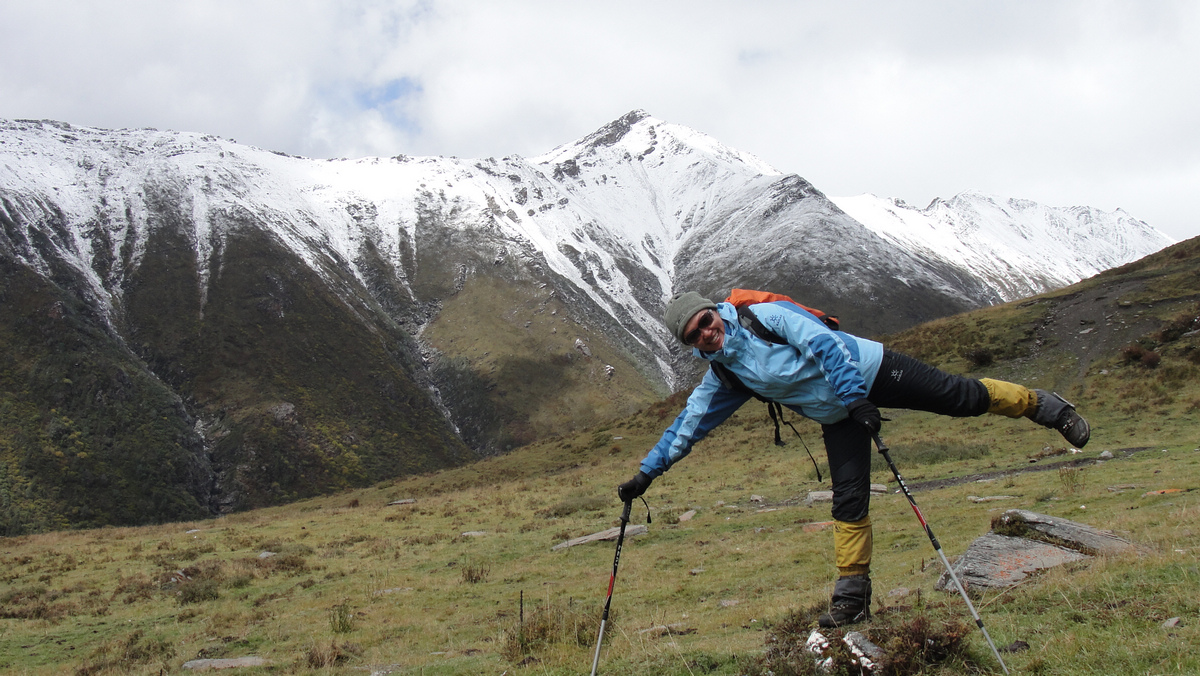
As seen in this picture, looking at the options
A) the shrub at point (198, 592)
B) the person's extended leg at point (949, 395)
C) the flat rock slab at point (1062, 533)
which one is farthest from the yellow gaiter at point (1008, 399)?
the shrub at point (198, 592)

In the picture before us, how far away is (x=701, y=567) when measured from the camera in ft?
41.3

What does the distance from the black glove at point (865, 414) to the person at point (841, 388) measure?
0.01m

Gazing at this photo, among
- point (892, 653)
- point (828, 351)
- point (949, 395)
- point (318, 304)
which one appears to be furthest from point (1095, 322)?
point (318, 304)

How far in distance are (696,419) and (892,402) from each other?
6.17ft

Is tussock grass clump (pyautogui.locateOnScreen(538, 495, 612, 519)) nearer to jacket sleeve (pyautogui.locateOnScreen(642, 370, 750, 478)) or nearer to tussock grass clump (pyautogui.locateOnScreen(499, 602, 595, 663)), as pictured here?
tussock grass clump (pyautogui.locateOnScreen(499, 602, 595, 663))

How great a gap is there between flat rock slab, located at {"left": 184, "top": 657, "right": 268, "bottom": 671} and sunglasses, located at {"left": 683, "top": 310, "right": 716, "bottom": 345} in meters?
7.35

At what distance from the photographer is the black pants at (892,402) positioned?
6.22 meters

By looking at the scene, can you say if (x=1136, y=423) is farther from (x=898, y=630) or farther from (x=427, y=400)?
(x=427, y=400)

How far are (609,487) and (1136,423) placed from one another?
1815 centimetres

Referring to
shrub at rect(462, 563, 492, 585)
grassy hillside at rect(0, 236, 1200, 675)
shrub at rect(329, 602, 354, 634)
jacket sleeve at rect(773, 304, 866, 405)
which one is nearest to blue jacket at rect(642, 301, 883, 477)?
jacket sleeve at rect(773, 304, 866, 405)

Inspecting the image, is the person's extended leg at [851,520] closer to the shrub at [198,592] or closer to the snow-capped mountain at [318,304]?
the shrub at [198,592]

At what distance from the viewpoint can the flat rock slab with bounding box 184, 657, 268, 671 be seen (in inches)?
361

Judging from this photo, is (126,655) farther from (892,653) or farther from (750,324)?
(892,653)

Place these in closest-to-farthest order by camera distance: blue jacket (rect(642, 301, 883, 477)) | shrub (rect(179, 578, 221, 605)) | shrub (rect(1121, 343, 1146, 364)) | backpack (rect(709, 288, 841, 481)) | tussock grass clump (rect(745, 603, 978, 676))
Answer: tussock grass clump (rect(745, 603, 978, 676)), blue jacket (rect(642, 301, 883, 477)), backpack (rect(709, 288, 841, 481)), shrub (rect(179, 578, 221, 605)), shrub (rect(1121, 343, 1146, 364))
